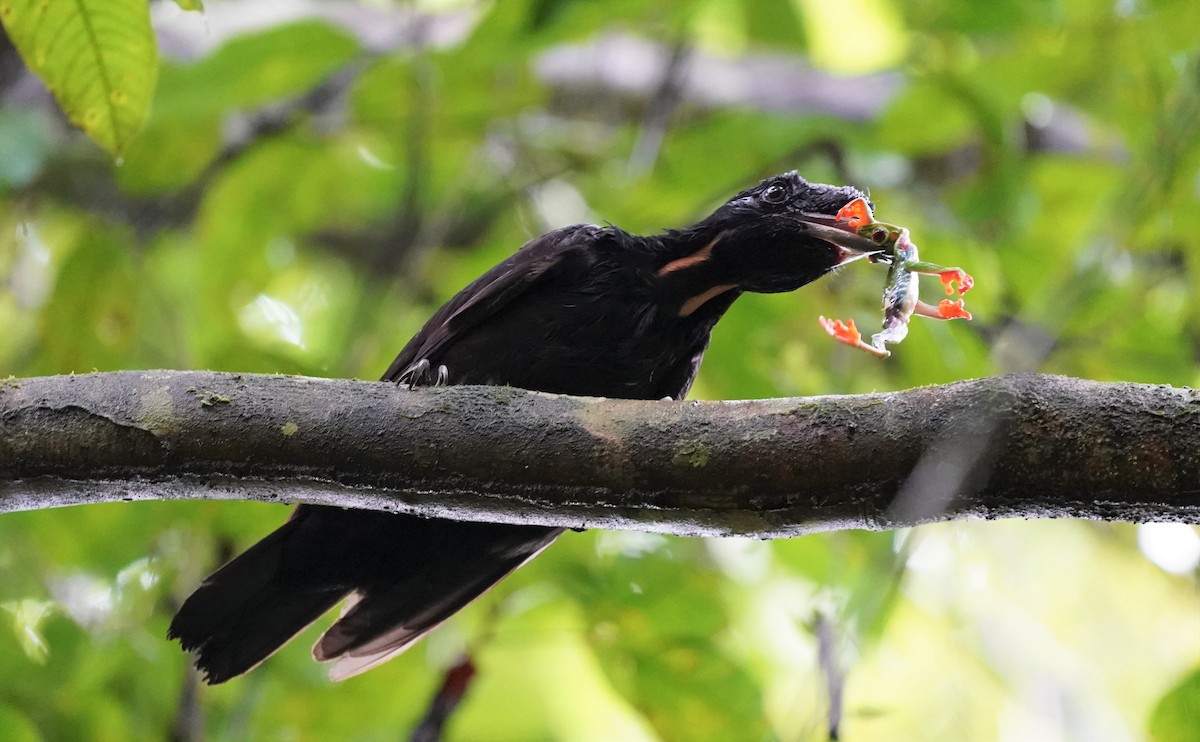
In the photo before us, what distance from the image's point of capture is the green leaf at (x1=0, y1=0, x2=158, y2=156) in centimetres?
252

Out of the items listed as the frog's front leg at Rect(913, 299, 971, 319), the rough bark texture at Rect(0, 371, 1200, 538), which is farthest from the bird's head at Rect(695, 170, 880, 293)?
the rough bark texture at Rect(0, 371, 1200, 538)

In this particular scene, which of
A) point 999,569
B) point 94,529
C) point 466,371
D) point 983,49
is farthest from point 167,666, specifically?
point 983,49

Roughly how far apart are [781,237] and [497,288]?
0.77 meters

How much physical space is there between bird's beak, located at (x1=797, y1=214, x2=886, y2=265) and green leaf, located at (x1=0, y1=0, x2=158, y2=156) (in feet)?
5.48

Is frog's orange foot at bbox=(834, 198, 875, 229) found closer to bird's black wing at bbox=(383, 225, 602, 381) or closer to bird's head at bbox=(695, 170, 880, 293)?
bird's head at bbox=(695, 170, 880, 293)

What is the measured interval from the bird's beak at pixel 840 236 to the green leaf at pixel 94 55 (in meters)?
1.67

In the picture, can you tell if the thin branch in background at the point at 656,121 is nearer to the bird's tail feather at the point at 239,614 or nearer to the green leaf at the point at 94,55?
the bird's tail feather at the point at 239,614

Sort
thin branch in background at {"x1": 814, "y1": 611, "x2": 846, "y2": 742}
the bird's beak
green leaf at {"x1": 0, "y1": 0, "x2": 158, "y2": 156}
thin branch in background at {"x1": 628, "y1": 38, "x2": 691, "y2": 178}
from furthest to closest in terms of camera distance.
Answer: thin branch in background at {"x1": 628, "y1": 38, "x2": 691, "y2": 178}
the bird's beak
green leaf at {"x1": 0, "y1": 0, "x2": 158, "y2": 156}
thin branch in background at {"x1": 814, "y1": 611, "x2": 846, "y2": 742}

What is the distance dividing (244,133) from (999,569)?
3.68 metres

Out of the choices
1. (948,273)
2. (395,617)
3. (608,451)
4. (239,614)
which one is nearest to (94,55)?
(608,451)

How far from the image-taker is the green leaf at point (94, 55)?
252 cm

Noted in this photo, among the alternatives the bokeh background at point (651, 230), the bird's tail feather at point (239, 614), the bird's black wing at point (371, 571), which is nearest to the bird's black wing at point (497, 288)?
the bird's black wing at point (371, 571)

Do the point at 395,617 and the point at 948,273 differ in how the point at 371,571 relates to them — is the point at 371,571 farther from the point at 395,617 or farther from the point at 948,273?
the point at 948,273

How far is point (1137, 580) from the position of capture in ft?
21.9
